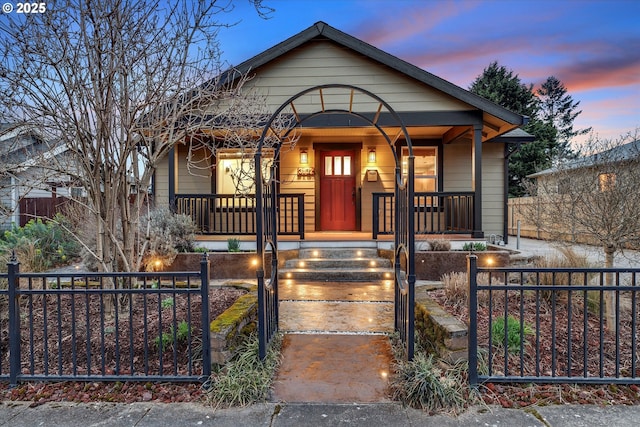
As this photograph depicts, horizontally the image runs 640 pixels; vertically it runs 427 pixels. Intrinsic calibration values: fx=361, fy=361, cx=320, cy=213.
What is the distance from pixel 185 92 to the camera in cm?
399

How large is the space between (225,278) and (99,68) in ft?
14.2

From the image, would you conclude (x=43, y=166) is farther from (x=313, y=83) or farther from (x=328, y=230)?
(x=328, y=230)

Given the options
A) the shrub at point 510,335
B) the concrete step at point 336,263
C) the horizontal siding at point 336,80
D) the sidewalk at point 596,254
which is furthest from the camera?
the horizontal siding at point 336,80

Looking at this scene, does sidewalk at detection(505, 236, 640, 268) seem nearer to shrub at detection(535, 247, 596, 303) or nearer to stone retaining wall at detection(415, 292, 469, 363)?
shrub at detection(535, 247, 596, 303)

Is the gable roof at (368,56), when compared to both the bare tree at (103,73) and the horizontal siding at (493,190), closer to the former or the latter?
the horizontal siding at (493,190)

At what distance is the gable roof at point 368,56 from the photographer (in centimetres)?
770

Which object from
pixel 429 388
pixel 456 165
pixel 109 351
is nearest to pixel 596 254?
pixel 456 165

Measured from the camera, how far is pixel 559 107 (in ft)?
119

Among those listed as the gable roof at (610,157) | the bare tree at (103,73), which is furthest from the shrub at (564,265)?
the bare tree at (103,73)

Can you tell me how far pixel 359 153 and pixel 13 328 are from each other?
8.35 metres

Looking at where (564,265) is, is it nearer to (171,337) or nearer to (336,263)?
(336,263)

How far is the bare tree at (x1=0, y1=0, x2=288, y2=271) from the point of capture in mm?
3365

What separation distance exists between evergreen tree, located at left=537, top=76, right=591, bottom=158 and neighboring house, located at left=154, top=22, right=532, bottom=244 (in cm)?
3219

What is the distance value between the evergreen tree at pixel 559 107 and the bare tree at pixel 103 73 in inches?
1588
